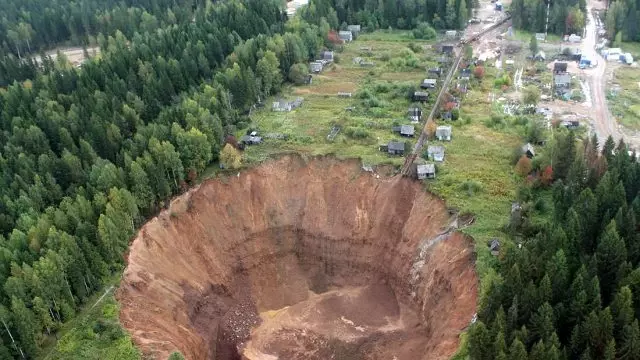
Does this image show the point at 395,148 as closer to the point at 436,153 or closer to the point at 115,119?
the point at 436,153

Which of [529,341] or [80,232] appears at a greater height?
[80,232]

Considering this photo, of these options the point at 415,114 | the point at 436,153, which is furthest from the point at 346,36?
the point at 436,153

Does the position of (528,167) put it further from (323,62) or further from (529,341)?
(323,62)

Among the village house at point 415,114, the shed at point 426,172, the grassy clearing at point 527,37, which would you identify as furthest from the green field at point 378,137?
the grassy clearing at point 527,37

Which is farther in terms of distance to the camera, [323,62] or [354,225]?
[323,62]

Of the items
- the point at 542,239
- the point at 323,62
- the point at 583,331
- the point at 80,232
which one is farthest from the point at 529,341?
the point at 323,62

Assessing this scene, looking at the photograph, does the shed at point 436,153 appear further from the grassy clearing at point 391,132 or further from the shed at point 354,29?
the shed at point 354,29
